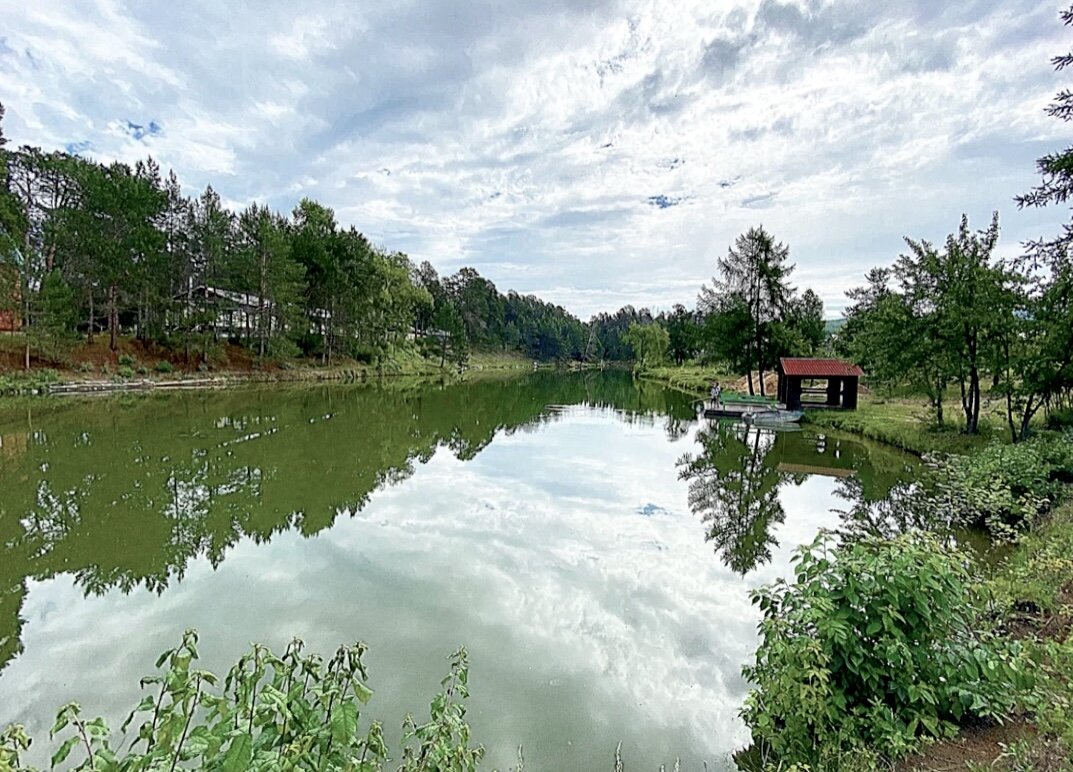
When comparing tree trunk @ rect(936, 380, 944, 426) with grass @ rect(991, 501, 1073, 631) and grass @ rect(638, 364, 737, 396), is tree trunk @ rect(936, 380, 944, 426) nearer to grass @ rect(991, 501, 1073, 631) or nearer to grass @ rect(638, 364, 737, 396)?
grass @ rect(991, 501, 1073, 631)

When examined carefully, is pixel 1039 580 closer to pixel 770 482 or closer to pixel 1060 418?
pixel 770 482

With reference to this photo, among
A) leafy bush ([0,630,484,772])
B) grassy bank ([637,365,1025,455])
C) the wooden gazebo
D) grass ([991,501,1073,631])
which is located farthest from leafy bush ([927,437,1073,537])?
the wooden gazebo

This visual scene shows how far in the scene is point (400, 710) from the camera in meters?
4.54

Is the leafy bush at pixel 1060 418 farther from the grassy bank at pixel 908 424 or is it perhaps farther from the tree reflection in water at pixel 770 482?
the tree reflection in water at pixel 770 482

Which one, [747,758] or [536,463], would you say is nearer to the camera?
[747,758]

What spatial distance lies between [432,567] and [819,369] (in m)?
22.9

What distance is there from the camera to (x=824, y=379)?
25.2 metres

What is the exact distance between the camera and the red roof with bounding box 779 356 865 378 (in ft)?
81.6

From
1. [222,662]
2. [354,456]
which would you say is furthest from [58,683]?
[354,456]

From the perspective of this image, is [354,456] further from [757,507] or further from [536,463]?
[757,507]

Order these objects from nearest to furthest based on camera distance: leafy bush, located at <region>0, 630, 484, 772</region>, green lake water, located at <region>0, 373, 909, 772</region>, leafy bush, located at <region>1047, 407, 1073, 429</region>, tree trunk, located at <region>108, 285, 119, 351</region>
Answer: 1. leafy bush, located at <region>0, 630, 484, 772</region>
2. green lake water, located at <region>0, 373, 909, 772</region>
3. leafy bush, located at <region>1047, 407, 1073, 429</region>
4. tree trunk, located at <region>108, 285, 119, 351</region>

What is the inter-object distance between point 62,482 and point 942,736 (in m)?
14.2

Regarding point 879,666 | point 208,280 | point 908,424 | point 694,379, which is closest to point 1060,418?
point 908,424

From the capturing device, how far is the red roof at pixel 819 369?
81.6 ft
